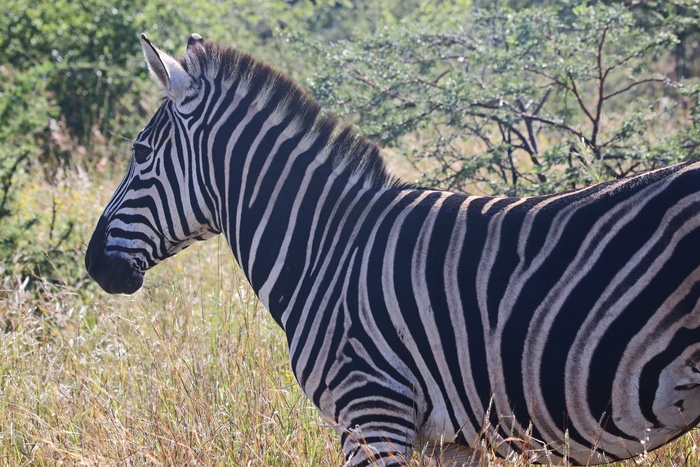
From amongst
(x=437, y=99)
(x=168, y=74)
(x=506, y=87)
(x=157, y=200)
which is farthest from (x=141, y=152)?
(x=506, y=87)

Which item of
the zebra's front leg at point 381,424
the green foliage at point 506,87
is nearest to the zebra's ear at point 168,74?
the zebra's front leg at point 381,424

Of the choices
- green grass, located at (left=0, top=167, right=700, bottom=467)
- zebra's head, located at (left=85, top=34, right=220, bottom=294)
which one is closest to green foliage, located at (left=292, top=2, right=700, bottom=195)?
green grass, located at (left=0, top=167, right=700, bottom=467)

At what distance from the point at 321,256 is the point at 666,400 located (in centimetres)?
136

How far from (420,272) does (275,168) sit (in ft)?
2.76

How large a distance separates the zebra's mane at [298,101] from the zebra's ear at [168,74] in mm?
80

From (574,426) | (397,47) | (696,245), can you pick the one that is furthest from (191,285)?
(696,245)

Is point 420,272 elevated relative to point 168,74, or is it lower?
lower

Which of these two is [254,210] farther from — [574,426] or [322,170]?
[574,426]

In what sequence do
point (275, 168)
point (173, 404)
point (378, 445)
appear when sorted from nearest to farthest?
point (378, 445)
point (275, 168)
point (173, 404)

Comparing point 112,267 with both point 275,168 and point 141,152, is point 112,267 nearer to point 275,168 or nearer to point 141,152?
point 141,152

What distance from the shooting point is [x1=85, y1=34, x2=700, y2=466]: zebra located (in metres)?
2.32

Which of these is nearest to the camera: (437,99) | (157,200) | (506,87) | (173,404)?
(157,200)

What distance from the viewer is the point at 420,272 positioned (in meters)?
2.66

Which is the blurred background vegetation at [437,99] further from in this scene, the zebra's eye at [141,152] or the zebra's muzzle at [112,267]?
the zebra's eye at [141,152]
